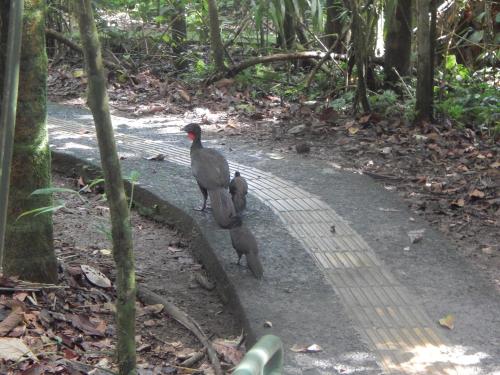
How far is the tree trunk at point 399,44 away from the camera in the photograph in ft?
32.3

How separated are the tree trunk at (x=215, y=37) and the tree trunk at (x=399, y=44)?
2.62 m

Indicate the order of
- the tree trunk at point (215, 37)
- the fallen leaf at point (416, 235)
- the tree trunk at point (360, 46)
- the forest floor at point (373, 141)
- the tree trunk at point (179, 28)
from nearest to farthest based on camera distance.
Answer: the fallen leaf at point (416, 235)
the forest floor at point (373, 141)
the tree trunk at point (360, 46)
the tree trunk at point (215, 37)
the tree trunk at point (179, 28)

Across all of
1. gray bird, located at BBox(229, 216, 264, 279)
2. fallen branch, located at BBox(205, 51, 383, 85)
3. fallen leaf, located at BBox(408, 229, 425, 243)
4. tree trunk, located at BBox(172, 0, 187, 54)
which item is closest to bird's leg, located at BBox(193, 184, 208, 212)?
gray bird, located at BBox(229, 216, 264, 279)

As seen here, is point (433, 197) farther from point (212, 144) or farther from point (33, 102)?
point (33, 102)

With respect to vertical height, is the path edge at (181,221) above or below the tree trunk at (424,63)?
below

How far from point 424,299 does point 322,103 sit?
5.72 meters

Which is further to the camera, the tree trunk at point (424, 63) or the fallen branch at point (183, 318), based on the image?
the tree trunk at point (424, 63)

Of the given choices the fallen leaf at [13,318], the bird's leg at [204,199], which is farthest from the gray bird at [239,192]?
the fallen leaf at [13,318]

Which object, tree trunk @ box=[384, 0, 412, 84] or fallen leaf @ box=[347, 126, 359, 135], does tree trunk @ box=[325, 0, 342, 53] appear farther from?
fallen leaf @ box=[347, 126, 359, 135]

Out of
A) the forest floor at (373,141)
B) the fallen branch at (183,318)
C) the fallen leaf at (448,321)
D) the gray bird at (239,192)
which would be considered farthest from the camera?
the forest floor at (373,141)

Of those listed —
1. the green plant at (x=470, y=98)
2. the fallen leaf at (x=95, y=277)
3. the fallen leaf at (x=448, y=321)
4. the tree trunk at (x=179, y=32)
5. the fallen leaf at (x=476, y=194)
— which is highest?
the tree trunk at (x=179, y=32)

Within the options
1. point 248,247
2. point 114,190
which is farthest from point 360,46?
point 114,190

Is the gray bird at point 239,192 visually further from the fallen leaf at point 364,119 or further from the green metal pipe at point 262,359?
the green metal pipe at point 262,359

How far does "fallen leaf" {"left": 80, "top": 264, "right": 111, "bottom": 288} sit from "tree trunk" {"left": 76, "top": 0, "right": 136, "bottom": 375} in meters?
2.05
